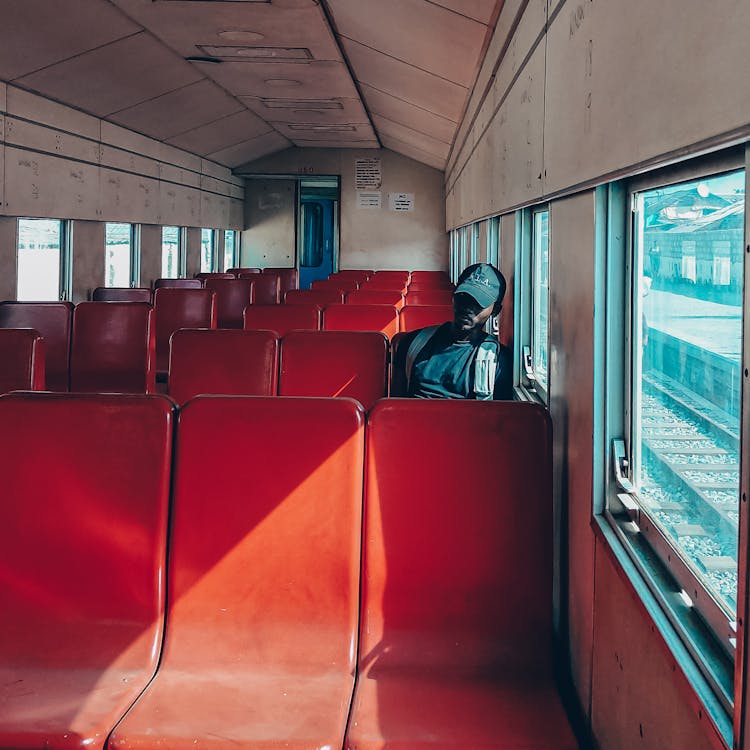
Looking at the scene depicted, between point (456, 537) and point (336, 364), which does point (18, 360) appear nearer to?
point (336, 364)

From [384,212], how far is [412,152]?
1.83 metres

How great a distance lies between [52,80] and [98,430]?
7.61 metres

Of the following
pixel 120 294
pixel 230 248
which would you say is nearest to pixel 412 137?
pixel 230 248

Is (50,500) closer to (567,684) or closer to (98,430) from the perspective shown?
(98,430)

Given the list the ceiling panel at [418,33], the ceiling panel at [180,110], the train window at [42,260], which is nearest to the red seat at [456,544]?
the ceiling panel at [418,33]

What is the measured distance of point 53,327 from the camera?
5461 millimetres

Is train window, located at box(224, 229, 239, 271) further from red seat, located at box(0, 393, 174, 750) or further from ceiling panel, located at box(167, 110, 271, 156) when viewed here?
red seat, located at box(0, 393, 174, 750)

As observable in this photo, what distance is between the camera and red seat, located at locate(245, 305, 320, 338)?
5.98 metres

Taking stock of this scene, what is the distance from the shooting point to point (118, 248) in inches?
467

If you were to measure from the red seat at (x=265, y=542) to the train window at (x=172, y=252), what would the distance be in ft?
38.4

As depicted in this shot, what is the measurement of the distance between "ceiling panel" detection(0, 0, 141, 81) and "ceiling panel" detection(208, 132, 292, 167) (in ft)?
25.1

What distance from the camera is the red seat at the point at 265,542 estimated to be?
2307mm

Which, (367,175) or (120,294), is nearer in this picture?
(120,294)

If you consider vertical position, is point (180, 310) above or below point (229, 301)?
below
